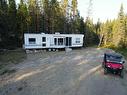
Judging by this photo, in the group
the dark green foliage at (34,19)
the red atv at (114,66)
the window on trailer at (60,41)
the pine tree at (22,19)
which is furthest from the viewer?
the pine tree at (22,19)

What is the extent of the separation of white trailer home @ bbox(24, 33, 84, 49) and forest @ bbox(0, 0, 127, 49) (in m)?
7.25

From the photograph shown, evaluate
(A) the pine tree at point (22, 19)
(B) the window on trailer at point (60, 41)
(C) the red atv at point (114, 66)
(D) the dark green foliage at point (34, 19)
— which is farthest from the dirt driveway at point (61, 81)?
(A) the pine tree at point (22, 19)

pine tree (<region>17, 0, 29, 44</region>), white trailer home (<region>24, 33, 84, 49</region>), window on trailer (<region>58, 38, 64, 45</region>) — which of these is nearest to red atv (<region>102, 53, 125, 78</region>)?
white trailer home (<region>24, 33, 84, 49</region>)

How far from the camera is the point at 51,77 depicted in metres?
18.4

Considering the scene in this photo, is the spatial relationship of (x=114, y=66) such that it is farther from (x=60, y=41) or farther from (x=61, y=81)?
(x=60, y=41)

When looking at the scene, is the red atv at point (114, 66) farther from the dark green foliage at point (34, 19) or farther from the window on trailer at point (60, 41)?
the dark green foliage at point (34, 19)

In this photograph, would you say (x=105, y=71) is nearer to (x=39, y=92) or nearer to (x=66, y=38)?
(x=39, y=92)

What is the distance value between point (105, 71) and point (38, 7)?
91.9ft

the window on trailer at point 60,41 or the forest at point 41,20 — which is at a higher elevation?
the forest at point 41,20

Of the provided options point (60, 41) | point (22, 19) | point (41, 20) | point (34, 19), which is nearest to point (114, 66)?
point (60, 41)

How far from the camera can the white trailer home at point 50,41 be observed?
111 ft

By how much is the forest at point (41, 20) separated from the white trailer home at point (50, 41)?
7.25 metres

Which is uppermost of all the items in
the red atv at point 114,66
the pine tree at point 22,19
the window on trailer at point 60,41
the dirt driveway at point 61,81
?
the pine tree at point 22,19

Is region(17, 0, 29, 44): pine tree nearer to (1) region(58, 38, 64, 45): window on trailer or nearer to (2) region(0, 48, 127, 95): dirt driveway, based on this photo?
(1) region(58, 38, 64, 45): window on trailer
